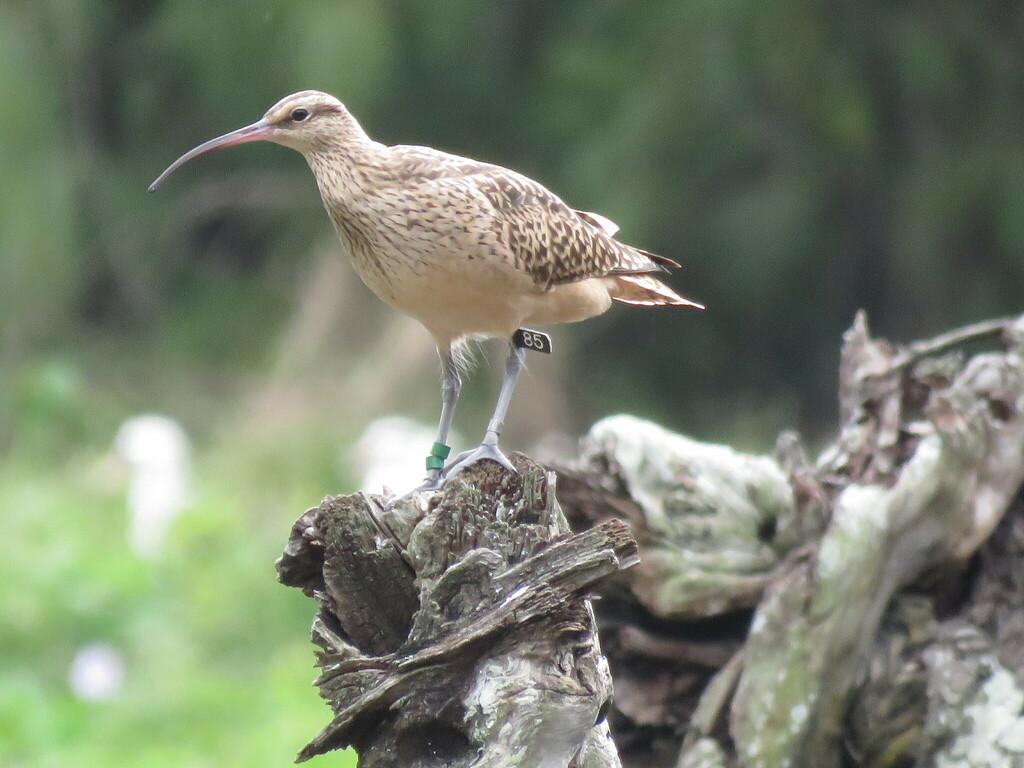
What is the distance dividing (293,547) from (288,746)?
10.0 ft

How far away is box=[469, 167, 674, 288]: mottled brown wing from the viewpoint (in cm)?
373

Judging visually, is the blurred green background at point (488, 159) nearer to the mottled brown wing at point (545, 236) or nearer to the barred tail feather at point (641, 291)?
the barred tail feather at point (641, 291)

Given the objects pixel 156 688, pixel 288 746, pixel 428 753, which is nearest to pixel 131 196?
pixel 156 688

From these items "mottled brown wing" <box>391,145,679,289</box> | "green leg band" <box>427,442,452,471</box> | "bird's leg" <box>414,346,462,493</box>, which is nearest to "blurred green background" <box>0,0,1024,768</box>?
"bird's leg" <box>414,346,462,493</box>

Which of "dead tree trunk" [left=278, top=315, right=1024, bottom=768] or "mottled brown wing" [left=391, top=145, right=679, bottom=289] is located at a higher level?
"mottled brown wing" [left=391, top=145, right=679, bottom=289]

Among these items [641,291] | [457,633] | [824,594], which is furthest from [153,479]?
[457,633]

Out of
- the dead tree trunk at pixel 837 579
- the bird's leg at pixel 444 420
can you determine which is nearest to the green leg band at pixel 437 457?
the bird's leg at pixel 444 420

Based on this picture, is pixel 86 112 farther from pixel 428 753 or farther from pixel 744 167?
pixel 428 753

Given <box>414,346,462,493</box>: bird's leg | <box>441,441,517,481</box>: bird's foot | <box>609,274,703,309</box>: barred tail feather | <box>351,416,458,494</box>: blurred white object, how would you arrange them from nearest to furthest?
A: <box>441,441,517,481</box>: bird's foot
<box>414,346,462,493</box>: bird's leg
<box>609,274,703,309</box>: barred tail feather
<box>351,416,458,494</box>: blurred white object

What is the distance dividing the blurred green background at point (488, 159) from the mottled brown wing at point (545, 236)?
15.8 ft

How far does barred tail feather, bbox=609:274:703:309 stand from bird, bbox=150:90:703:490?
258 mm

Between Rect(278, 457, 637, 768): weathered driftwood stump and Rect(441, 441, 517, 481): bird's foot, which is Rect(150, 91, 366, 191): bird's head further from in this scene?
Rect(278, 457, 637, 768): weathered driftwood stump

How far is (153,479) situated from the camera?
27.7 feet

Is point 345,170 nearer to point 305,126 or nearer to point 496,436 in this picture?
point 305,126
